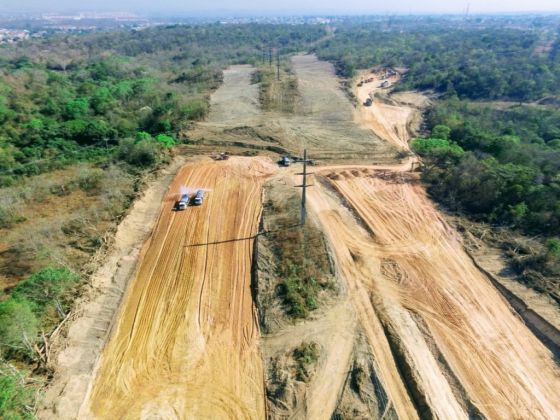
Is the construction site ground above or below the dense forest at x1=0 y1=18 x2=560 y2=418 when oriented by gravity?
below

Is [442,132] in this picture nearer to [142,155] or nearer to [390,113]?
[390,113]

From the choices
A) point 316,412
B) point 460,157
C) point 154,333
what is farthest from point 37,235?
point 460,157

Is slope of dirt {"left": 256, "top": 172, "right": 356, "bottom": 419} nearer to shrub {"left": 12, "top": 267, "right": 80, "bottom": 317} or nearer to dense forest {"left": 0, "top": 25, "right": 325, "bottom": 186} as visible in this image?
shrub {"left": 12, "top": 267, "right": 80, "bottom": 317}

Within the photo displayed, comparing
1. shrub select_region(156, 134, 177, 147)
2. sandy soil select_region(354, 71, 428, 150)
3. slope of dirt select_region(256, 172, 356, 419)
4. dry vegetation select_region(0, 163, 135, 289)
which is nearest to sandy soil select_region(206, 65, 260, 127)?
shrub select_region(156, 134, 177, 147)

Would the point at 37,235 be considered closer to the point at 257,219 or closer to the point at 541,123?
the point at 257,219

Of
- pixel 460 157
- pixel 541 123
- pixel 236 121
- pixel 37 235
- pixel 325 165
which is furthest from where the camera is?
pixel 236 121

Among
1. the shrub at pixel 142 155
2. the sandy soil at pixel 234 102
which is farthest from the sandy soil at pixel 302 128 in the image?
the shrub at pixel 142 155

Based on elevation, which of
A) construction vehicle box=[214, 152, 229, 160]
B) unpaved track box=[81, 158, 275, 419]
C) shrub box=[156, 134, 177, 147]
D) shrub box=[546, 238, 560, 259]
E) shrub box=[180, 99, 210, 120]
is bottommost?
unpaved track box=[81, 158, 275, 419]

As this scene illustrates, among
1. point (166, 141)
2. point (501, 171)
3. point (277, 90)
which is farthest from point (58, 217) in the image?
point (277, 90)

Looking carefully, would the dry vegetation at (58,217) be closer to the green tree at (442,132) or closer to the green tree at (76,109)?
the green tree at (76,109)
